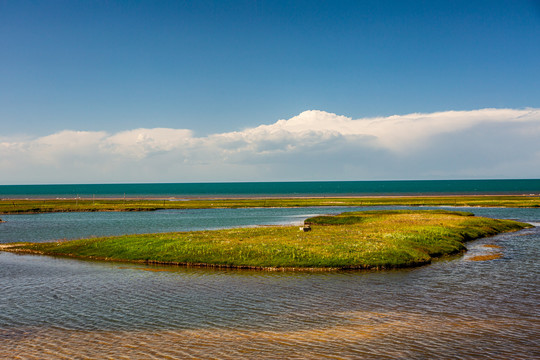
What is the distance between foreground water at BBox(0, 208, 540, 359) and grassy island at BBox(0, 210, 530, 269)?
2476 millimetres

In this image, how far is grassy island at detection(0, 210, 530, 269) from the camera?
129 ft

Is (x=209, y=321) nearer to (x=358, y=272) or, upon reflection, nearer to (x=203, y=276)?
(x=203, y=276)

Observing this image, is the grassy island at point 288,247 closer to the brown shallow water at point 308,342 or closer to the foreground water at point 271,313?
the foreground water at point 271,313

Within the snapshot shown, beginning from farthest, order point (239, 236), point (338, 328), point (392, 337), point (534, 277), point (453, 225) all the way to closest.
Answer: point (453, 225) < point (239, 236) < point (534, 277) < point (338, 328) < point (392, 337)

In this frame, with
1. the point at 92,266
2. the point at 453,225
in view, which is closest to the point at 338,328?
the point at 92,266

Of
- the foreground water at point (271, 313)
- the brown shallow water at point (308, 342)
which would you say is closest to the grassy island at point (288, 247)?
the foreground water at point (271, 313)

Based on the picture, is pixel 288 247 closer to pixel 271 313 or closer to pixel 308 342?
pixel 271 313

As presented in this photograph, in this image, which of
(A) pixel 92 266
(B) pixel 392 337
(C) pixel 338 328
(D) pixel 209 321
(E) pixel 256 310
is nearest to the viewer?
(B) pixel 392 337

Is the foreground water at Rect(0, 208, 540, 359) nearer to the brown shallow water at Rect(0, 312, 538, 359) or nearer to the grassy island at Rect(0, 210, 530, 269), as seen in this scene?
the brown shallow water at Rect(0, 312, 538, 359)

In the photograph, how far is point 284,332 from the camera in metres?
22.0

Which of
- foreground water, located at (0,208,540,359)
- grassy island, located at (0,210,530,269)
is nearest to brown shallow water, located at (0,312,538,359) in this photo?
foreground water, located at (0,208,540,359)

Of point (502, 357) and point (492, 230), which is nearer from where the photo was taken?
A: point (502, 357)

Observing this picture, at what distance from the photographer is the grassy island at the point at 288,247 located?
39.4 metres

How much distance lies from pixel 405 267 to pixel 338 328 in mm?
18506
